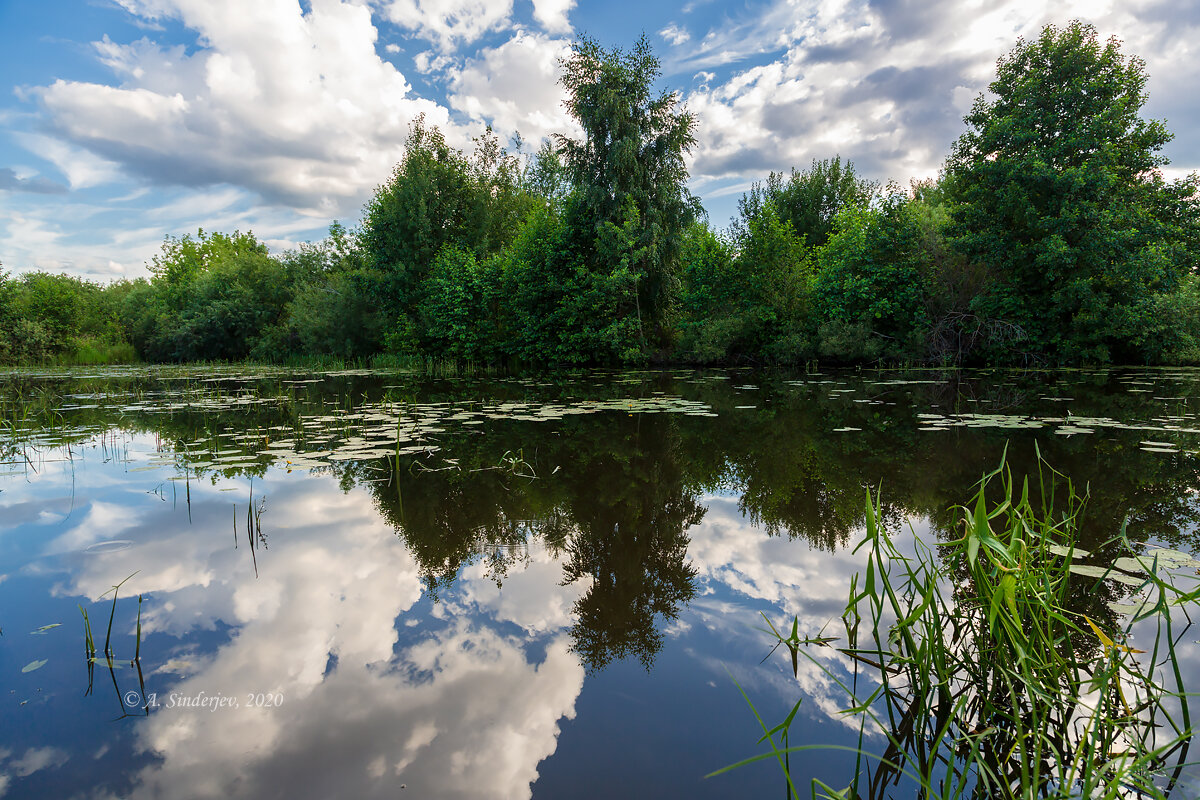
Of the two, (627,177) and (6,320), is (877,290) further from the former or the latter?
(6,320)

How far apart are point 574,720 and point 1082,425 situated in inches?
271

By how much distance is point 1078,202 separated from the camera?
45.4 ft

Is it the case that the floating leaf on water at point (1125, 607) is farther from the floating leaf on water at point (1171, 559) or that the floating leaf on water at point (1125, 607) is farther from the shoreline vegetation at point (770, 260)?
the shoreline vegetation at point (770, 260)

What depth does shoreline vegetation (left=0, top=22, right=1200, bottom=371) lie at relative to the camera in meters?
14.1

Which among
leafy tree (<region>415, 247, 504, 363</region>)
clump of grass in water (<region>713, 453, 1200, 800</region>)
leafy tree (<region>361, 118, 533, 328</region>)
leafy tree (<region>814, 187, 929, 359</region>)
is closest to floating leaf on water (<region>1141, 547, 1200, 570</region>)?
clump of grass in water (<region>713, 453, 1200, 800</region>)

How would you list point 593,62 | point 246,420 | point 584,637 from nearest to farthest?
1. point 584,637
2. point 246,420
3. point 593,62

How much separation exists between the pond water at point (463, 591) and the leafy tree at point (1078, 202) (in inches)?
403

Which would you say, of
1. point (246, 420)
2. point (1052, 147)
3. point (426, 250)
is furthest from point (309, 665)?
point (426, 250)

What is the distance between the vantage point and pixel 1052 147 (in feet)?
46.8

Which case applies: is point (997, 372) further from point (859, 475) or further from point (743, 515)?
point (743, 515)

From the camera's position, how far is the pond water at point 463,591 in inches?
63.2

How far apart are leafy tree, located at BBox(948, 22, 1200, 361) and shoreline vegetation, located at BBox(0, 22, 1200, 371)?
5cm

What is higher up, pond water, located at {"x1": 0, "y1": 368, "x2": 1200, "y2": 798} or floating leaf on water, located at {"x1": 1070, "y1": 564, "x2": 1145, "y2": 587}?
floating leaf on water, located at {"x1": 1070, "y1": 564, "x2": 1145, "y2": 587}

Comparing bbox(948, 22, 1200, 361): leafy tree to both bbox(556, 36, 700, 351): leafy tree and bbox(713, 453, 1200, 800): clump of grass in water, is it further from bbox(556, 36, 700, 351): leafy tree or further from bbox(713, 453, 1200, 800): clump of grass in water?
bbox(713, 453, 1200, 800): clump of grass in water
